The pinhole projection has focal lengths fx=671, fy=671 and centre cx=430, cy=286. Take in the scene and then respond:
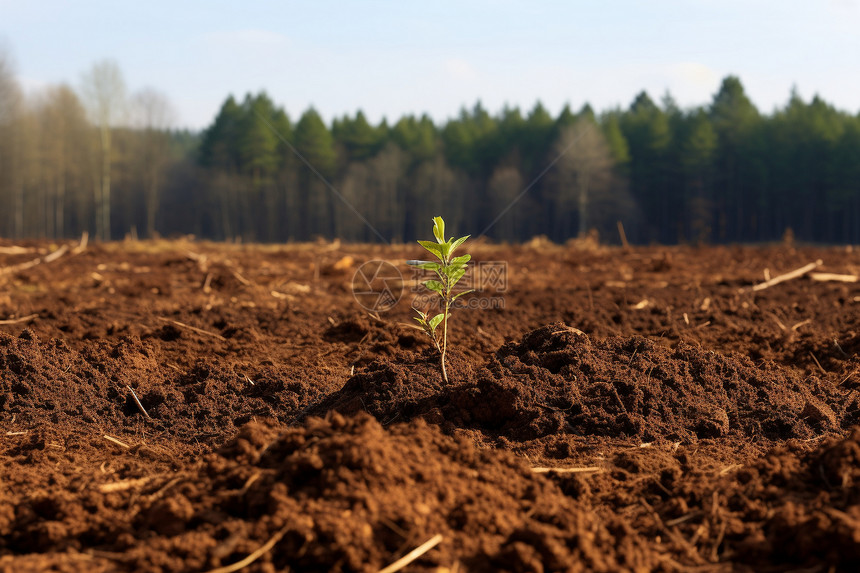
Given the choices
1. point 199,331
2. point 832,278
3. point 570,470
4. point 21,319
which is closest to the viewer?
point 570,470

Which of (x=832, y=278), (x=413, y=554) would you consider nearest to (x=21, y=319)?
(x=413, y=554)

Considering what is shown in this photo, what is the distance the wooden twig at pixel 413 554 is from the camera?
2.37 meters

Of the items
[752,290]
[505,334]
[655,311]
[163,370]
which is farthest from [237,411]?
[752,290]

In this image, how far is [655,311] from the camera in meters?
8.67

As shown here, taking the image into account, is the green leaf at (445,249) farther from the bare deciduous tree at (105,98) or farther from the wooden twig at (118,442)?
the bare deciduous tree at (105,98)

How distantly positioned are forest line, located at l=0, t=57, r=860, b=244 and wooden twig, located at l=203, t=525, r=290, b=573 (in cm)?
4780

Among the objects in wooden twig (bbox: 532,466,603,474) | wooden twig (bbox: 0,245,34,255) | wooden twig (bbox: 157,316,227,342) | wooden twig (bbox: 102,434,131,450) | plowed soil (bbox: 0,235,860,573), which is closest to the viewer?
plowed soil (bbox: 0,235,860,573)

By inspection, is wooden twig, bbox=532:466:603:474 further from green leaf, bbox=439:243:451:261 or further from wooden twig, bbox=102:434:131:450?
wooden twig, bbox=102:434:131:450

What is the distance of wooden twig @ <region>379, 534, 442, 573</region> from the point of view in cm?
237

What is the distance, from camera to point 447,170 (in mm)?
58781

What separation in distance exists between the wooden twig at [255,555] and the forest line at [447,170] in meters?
47.8

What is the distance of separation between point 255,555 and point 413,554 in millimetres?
574

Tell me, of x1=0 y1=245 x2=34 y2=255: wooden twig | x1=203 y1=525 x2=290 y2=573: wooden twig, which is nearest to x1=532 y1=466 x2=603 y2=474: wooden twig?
x1=203 y1=525 x2=290 y2=573: wooden twig

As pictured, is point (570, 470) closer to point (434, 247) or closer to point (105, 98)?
point (434, 247)
